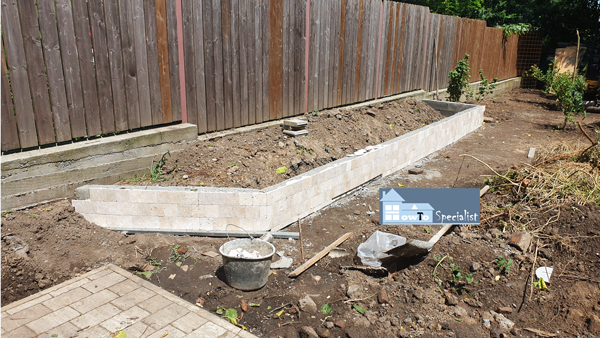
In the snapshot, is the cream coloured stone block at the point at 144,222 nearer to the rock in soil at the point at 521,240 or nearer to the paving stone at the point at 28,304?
the paving stone at the point at 28,304

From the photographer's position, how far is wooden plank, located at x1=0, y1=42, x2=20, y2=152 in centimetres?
451

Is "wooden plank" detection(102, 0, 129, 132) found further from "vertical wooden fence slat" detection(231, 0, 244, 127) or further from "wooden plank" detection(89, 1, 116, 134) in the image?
"vertical wooden fence slat" detection(231, 0, 244, 127)

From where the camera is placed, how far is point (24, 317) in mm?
3605

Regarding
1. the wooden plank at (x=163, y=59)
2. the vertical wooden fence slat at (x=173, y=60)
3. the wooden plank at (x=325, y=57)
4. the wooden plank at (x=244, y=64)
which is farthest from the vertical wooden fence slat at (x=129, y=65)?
the wooden plank at (x=325, y=57)

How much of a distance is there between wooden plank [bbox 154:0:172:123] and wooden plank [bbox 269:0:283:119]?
194 centimetres

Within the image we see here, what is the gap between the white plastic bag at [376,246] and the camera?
4629mm

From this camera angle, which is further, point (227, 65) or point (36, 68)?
point (227, 65)

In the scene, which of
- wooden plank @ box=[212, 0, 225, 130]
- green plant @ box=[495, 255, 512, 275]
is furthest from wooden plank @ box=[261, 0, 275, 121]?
green plant @ box=[495, 255, 512, 275]

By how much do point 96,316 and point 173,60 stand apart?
3.60 m

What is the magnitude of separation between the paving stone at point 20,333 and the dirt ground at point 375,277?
1.80 ft

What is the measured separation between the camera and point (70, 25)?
4883mm

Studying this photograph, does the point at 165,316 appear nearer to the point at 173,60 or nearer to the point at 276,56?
the point at 173,60

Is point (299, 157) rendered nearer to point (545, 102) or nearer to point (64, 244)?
point (64, 244)

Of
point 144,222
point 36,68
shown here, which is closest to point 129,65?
point 36,68
